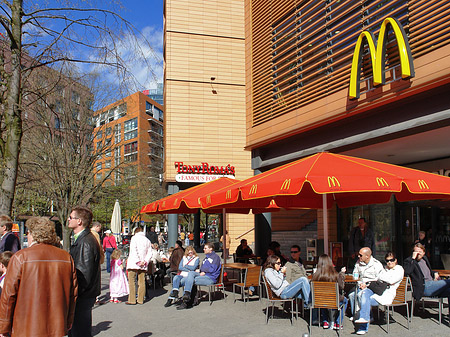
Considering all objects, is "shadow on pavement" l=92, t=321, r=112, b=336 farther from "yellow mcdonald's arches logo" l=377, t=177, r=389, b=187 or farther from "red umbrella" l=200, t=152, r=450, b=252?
"yellow mcdonald's arches logo" l=377, t=177, r=389, b=187

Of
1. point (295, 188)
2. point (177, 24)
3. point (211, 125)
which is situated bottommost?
point (295, 188)

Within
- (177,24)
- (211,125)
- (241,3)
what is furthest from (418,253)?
(241,3)

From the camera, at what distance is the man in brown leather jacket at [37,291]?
3.77 metres

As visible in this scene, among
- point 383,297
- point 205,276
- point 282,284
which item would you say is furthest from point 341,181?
point 205,276

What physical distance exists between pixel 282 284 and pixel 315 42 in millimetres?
8864

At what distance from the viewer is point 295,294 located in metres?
7.35

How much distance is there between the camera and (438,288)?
723 centimetres

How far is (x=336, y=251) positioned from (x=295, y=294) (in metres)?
7.19

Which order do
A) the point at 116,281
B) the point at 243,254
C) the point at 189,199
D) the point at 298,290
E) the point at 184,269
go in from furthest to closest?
the point at 243,254 → the point at 189,199 → the point at 116,281 → the point at 184,269 → the point at 298,290

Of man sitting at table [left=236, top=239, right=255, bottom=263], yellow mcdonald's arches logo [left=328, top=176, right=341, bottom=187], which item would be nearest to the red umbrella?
yellow mcdonald's arches logo [left=328, top=176, right=341, bottom=187]

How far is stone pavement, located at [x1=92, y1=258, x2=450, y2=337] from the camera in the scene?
681cm

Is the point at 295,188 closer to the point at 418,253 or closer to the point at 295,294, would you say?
the point at 295,294

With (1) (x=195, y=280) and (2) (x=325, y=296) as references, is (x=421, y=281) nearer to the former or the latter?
(2) (x=325, y=296)

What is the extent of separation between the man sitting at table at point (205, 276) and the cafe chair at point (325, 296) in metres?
2.94
